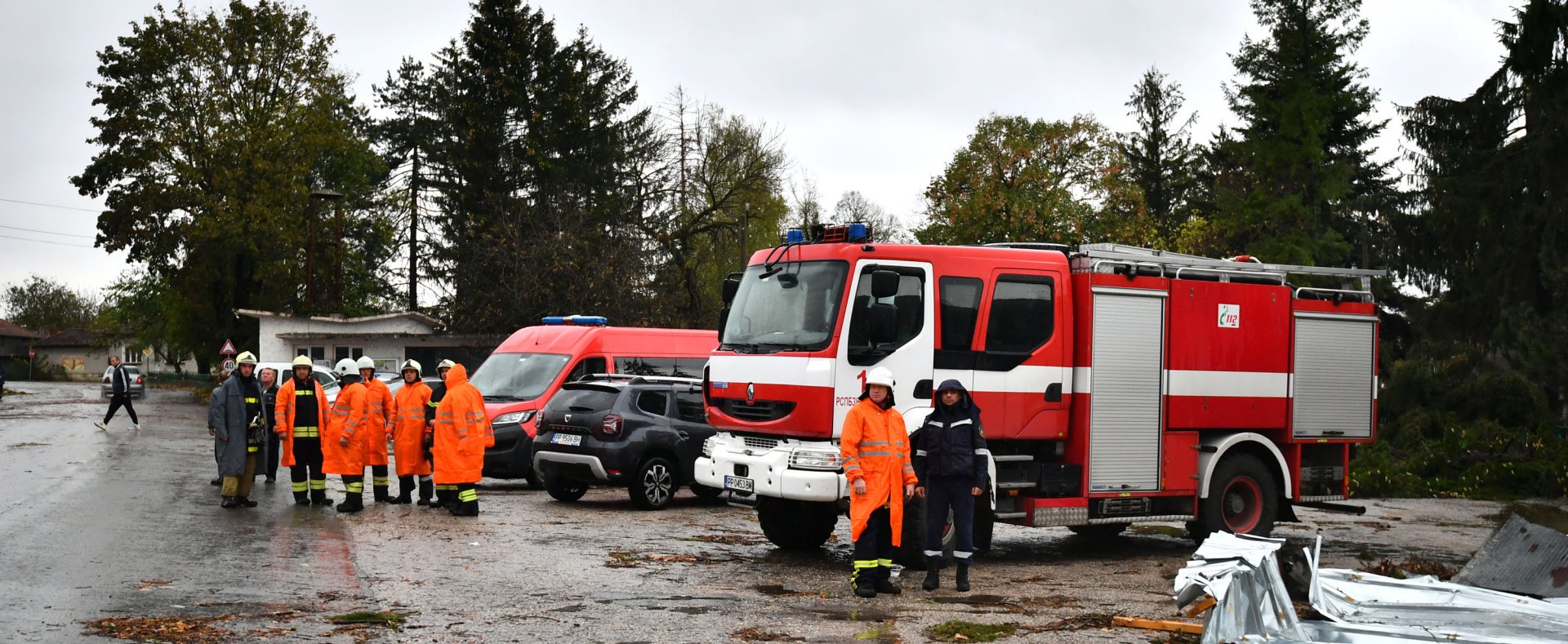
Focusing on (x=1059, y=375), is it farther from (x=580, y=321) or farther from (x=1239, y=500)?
(x=580, y=321)

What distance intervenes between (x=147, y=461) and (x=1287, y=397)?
16.7 meters

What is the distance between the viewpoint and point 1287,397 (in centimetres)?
1368

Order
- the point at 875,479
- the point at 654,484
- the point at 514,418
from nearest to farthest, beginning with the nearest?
the point at 875,479 → the point at 654,484 → the point at 514,418

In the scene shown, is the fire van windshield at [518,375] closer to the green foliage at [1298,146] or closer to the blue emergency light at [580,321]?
the blue emergency light at [580,321]

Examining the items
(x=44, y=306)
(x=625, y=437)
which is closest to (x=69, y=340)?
(x=44, y=306)

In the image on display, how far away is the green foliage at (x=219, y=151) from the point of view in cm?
5159

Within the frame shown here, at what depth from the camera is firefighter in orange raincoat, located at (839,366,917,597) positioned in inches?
390

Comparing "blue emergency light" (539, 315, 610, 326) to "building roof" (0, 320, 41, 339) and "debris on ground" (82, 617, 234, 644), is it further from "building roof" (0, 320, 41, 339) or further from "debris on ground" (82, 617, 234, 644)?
"building roof" (0, 320, 41, 339)

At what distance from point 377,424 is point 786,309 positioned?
5926 mm

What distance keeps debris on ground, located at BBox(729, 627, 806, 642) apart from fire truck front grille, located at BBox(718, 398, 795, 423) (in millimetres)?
3283

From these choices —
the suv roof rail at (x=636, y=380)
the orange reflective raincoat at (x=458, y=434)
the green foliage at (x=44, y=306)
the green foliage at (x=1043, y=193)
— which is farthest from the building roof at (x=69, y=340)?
the orange reflective raincoat at (x=458, y=434)

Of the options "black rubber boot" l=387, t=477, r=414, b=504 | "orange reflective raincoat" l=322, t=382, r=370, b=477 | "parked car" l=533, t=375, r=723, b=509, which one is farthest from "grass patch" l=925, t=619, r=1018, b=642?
"black rubber boot" l=387, t=477, r=414, b=504

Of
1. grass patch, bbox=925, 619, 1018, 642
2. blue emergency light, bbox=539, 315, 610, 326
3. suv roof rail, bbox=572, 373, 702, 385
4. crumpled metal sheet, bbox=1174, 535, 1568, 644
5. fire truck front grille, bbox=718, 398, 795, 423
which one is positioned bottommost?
grass patch, bbox=925, 619, 1018, 642

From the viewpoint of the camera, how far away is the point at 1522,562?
383 inches
